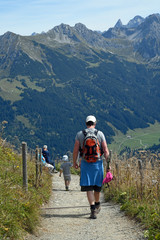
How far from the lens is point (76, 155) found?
8688 millimetres

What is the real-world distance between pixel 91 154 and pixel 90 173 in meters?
0.56

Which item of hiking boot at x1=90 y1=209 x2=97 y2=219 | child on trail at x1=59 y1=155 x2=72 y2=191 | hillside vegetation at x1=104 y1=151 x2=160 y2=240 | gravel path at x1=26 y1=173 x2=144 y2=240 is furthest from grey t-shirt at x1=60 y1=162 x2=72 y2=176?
hiking boot at x1=90 y1=209 x2=97 y2=219

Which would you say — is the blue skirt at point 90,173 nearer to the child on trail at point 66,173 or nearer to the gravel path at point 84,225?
the gravel path at point 84,225

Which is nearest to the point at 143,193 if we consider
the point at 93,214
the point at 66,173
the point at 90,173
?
the point at 93,214

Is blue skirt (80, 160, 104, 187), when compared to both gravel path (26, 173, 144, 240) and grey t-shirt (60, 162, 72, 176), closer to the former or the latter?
gravel path (26, 173, 144, 240)

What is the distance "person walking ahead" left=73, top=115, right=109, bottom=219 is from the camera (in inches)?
330

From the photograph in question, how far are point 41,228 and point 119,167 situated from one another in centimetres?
560

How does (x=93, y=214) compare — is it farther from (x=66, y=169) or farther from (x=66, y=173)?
(x=66, y=169)

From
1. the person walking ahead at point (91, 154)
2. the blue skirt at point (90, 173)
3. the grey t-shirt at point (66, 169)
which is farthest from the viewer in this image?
the grey t-shirt at point (66, 169)

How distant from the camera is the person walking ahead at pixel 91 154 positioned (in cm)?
839

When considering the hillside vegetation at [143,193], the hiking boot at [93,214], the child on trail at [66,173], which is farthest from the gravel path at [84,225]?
the child on trail at [66,173]

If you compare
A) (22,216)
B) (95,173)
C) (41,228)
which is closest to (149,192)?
(95,173)

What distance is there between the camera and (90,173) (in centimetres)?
864

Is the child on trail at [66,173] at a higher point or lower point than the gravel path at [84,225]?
higher
